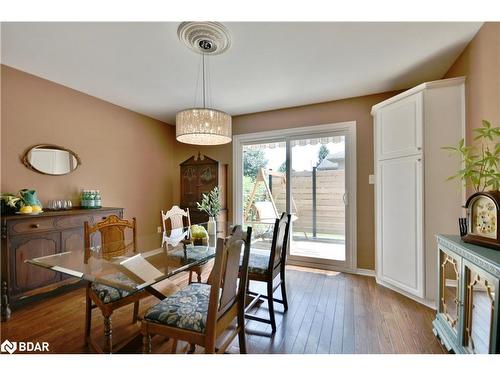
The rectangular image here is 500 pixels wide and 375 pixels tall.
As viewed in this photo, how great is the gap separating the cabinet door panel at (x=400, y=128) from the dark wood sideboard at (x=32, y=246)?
3540 mm

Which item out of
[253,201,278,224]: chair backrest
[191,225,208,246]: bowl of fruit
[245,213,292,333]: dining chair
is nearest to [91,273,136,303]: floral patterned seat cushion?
[191,225,208,246]: bowl of fruit

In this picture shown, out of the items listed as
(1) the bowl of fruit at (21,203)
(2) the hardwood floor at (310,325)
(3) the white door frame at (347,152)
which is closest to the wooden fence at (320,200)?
(3) the white door frame at (347,152)

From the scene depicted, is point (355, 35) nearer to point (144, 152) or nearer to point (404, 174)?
point (404, 174)

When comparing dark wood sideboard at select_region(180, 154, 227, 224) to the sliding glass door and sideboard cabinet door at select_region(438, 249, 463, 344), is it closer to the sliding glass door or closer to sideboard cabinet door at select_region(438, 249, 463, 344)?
the sliding glass door

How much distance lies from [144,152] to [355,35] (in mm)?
3446

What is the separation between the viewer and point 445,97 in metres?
2.21

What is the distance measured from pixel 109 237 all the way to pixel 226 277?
1.40 metres

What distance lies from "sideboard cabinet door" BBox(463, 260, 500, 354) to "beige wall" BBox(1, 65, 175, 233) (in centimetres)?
391

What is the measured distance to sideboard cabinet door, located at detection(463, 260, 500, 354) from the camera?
3.75 feet

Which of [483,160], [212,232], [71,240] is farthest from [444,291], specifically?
[71,240]

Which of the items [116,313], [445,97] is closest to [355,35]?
[445,97]

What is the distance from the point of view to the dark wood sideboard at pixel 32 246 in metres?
2.10

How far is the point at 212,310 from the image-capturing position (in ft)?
3.81

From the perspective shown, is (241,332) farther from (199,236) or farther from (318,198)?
(318,198)
